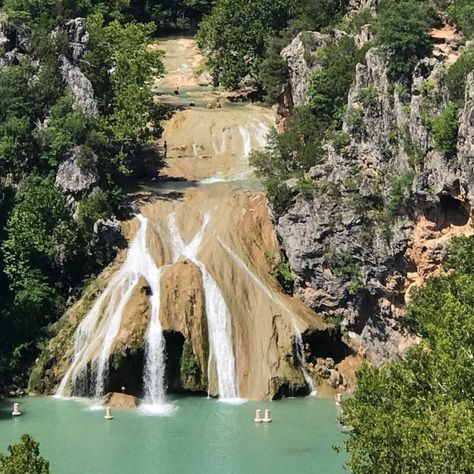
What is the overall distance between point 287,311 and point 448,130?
11.4 meters

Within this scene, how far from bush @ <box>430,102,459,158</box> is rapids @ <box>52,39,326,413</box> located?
34.4 feet

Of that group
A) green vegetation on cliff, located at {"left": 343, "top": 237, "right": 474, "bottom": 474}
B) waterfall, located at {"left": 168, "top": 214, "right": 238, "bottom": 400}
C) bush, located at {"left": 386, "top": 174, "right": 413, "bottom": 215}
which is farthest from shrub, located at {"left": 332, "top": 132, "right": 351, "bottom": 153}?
green vegetation on cliff, located at {"left": 343, "top": 237, "right": 474, "bottom": 474}

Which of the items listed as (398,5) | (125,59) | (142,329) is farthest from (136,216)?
(398,5)

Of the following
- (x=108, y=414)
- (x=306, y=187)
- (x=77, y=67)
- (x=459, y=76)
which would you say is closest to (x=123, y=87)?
(x=77, y=67)

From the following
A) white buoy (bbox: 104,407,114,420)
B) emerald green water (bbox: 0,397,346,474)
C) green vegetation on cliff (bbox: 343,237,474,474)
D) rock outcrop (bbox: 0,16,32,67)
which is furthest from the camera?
rock outcrop (bbox: 0,16,32,67)

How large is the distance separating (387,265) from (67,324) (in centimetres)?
1580

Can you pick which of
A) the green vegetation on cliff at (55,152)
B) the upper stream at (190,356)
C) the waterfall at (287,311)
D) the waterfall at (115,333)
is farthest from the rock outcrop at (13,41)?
the waterfall at (287,311)

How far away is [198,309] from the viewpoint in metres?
43.4

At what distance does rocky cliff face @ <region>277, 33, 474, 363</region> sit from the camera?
41.6 metres

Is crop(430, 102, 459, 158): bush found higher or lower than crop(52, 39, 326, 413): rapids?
higher

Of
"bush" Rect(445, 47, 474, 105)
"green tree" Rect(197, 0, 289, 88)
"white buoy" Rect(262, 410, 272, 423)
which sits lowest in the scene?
"white buoy" Rect(262, 410, 272, 423)

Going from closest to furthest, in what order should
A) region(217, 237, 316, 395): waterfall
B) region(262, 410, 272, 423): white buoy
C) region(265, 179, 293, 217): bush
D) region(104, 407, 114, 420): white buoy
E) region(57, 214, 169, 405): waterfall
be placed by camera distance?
region(262, 410, 272, 423): white buoy → region(104, 407, 114, 420): white buoy → region(57, 214, 169, 405): waterfall → region(217, 237, 316, 395): waterfall → region(265, 179, 293, 217): bush

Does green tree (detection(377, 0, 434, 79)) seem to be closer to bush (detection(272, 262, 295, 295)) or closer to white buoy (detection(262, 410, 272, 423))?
bush (detection(272, 262, 295, 295))

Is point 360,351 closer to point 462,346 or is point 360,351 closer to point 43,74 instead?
point 462,346
